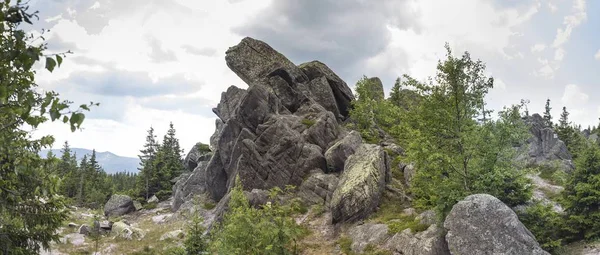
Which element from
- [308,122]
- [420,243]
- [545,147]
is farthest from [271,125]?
[545,147]

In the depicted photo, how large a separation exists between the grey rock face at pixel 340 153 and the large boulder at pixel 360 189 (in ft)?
12.3

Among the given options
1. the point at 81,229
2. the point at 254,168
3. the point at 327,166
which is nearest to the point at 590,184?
the point at 327,166

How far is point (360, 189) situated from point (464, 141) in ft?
31.9

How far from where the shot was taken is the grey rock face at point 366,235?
69.9 ft

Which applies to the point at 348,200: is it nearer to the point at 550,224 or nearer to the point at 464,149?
the point at 464,149

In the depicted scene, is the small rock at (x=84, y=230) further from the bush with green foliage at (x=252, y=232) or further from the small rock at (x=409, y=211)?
the small rock at (x=409, y=211)

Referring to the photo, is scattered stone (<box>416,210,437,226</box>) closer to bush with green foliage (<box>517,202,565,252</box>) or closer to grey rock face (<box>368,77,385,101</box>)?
bush with green foliage (<box>517,202,565,252</box>)

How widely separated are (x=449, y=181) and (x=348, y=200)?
899 centimetres

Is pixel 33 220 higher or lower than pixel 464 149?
lower

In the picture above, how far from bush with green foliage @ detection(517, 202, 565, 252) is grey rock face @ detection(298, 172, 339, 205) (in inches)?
626

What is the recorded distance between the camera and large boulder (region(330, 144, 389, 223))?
25.2m

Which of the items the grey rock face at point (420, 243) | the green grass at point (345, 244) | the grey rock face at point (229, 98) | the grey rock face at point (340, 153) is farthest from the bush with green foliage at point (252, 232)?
the grey rock face at point (229, 98)

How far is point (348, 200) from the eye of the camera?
83.4ft

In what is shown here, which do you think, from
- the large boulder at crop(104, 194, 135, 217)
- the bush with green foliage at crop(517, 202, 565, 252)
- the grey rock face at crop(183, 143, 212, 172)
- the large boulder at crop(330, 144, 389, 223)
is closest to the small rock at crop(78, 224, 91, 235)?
the large boulder at crop(104, 194, 135, 217)
